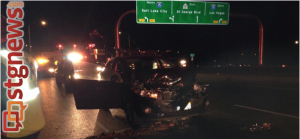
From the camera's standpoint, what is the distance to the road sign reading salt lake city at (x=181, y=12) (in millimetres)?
15891

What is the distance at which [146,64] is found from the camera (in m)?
7.05

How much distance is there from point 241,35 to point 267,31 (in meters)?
9.21

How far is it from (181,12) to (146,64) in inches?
402

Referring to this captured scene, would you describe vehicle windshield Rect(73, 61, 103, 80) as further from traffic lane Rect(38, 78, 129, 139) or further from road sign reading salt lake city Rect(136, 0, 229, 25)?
road sign reading salt lake city Rect(136, 0, 229, 25)

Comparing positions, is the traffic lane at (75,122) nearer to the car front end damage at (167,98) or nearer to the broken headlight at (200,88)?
the car front end damage at (167,98)

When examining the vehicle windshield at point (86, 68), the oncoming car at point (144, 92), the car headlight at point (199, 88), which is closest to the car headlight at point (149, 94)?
the oncoming car at point (144, 92)

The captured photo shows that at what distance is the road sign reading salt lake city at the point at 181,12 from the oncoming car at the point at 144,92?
955cm

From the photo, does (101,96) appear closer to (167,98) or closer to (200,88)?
(167,98)

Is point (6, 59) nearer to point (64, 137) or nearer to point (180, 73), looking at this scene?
point (64, 137)

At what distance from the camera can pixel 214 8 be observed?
1680 cm

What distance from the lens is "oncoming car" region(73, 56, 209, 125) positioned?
559 centimetres

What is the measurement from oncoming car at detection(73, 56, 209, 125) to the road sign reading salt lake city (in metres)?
9.55

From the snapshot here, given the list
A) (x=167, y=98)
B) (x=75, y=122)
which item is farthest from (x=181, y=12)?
(x=75, y=122)

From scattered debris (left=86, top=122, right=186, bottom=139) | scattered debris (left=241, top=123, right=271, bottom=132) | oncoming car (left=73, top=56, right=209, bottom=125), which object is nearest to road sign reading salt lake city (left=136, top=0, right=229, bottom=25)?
oncoming car (left=73, top=56, right=209, bottom=125)
